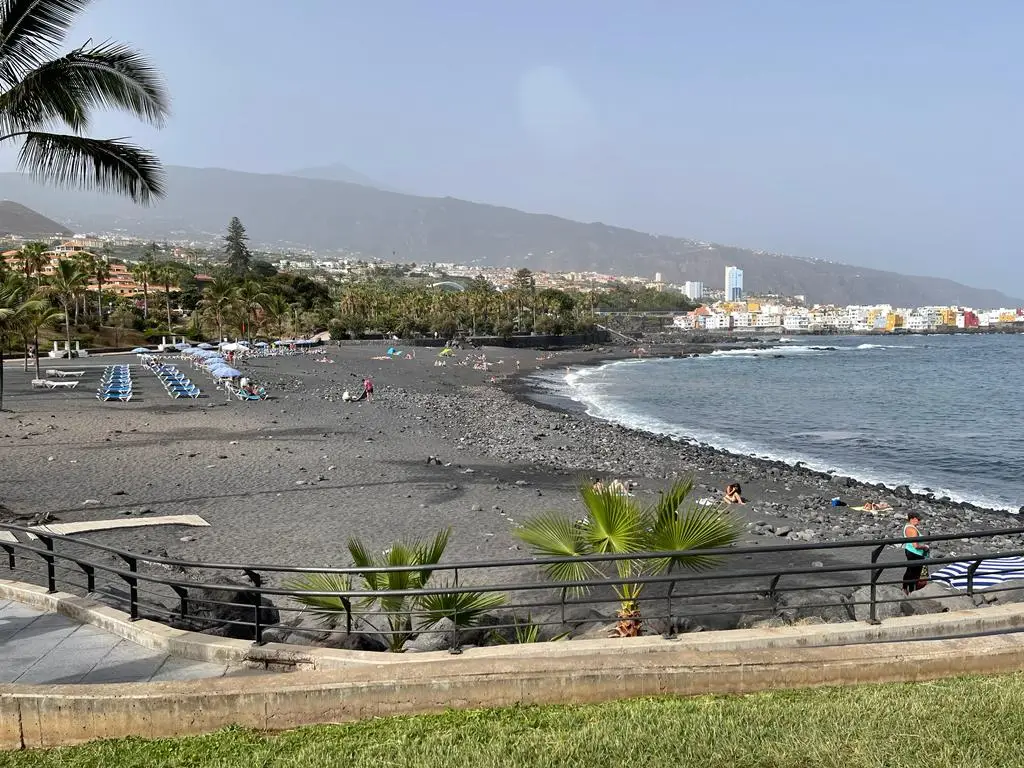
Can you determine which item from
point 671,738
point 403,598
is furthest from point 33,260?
point 671,738

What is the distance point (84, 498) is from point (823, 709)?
1402 cm

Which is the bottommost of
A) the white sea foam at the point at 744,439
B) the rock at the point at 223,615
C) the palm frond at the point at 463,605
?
the white sea foam at the point at 744,439

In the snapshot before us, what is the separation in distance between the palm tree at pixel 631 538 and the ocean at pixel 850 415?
54.6 ft

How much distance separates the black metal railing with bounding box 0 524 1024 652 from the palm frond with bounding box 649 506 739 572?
70 mm

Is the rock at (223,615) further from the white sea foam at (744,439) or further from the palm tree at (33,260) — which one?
the palm tree at (33,260)

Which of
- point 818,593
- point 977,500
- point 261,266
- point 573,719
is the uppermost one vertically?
point 261,266

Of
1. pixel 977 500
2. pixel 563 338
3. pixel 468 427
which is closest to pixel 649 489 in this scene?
pixel 977 500

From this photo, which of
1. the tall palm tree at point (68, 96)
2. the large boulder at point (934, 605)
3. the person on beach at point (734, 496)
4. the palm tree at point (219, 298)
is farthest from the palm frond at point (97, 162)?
the palm tree at point (219, 298)

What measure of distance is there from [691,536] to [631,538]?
1.41ft

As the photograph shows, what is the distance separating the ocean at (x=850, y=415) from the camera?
23.9 m

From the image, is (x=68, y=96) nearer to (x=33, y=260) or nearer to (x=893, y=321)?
(x=33, y=260)

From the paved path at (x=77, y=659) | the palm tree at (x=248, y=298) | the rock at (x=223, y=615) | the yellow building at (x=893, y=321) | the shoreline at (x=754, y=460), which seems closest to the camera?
the paved path at (x=77, y=659)

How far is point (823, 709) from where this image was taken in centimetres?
391

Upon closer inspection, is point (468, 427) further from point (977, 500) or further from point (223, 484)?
point (977, 500)
